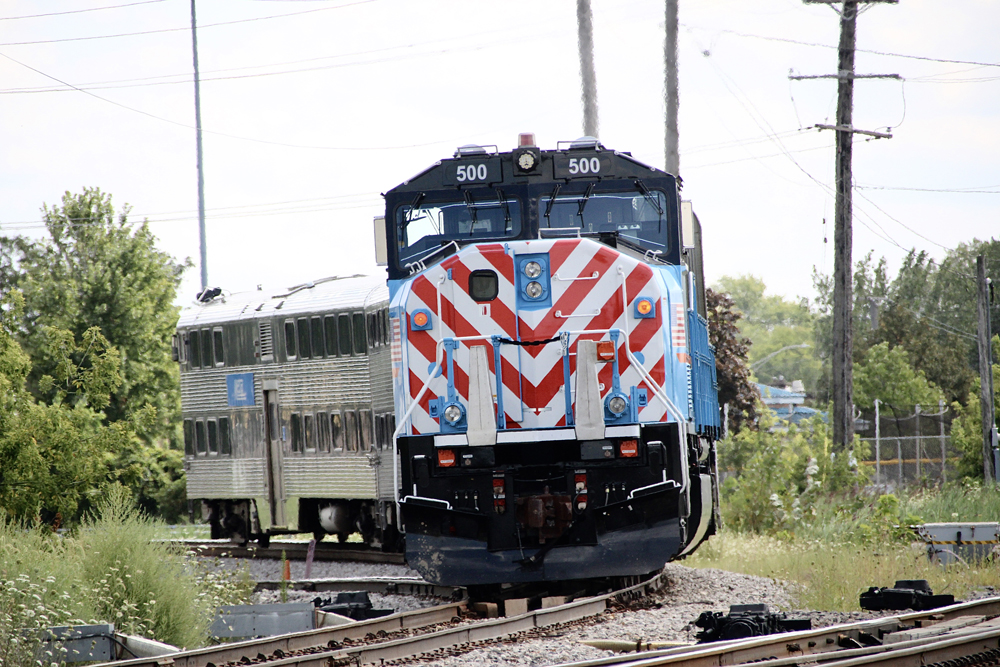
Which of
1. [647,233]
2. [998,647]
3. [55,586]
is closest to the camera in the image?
→ [998,647]

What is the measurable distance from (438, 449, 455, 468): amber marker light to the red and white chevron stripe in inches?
8.6

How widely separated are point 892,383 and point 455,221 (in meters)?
38.8

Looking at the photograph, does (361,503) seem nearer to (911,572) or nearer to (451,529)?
(451,529)

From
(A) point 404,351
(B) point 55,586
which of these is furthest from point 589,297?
(B) point 55,586

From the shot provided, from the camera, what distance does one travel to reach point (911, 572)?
1165 cm

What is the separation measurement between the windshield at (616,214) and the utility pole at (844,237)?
31.6 ft

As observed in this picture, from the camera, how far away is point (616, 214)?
11336 mm

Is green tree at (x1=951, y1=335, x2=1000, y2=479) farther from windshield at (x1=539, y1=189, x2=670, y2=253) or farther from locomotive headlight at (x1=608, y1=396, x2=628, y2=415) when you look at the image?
locomotive headlight at (x1=608, y1=396, x2=628, y2=415)

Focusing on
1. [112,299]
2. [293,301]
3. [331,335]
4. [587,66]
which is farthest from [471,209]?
[112,299]

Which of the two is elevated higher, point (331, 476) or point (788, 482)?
point (331, 476)

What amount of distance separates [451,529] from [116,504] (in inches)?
133

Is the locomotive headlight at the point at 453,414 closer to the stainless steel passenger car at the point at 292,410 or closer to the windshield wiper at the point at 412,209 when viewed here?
the windshield wiper at the point at 412,209

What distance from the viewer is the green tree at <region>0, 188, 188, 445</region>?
27.4 metres

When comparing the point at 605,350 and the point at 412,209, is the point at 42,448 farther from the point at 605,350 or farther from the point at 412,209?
the point at 605,350
